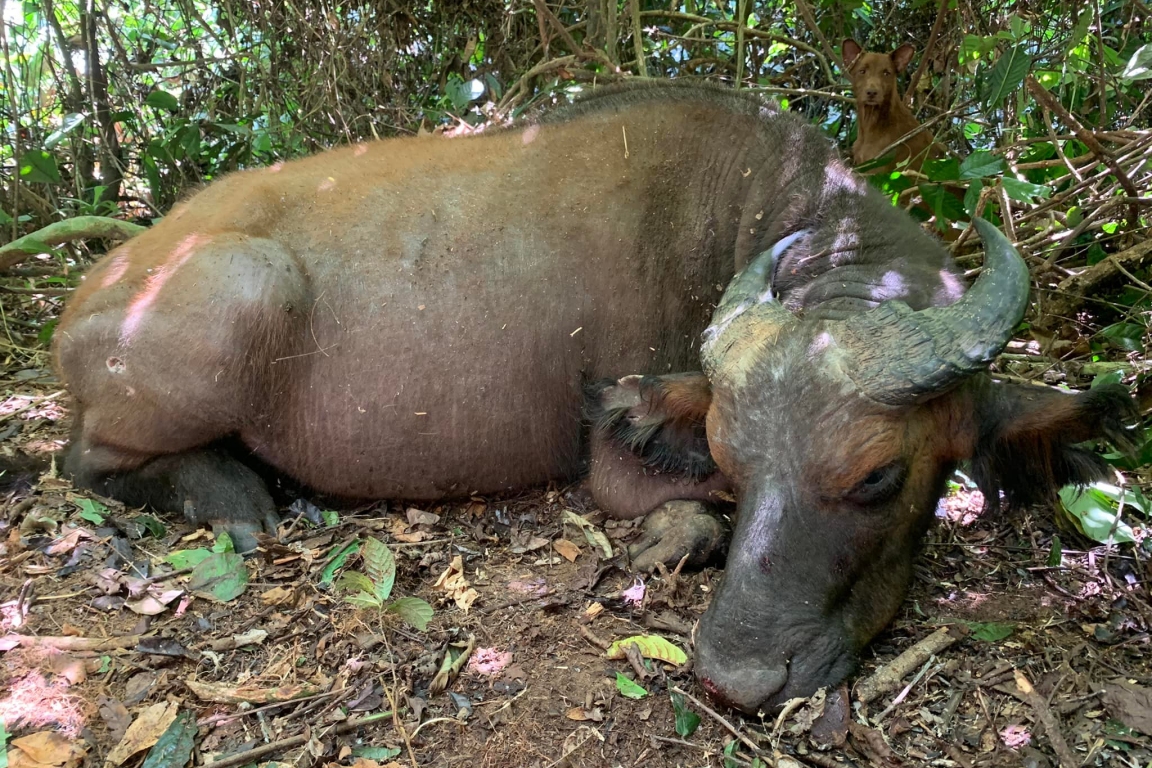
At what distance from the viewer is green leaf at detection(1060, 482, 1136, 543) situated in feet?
11.8

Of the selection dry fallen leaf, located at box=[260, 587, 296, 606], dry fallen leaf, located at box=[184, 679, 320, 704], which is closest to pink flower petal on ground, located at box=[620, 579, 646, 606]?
dry fallen leaf, located at box=[184, 679, 320, 704]

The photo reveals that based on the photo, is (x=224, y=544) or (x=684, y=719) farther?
(x=224, y=544)

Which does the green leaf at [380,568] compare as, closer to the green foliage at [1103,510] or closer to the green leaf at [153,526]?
the green leaf at [153,526]

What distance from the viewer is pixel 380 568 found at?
3246 mm

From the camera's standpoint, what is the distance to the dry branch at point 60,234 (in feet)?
16.3

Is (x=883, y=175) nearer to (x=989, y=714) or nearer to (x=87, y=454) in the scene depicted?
(x=989, y=714)

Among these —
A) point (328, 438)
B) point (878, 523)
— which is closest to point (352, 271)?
point (328, 438)

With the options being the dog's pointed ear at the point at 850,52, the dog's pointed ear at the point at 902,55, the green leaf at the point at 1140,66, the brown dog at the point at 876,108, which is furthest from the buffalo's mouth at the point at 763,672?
the dog's pointed ear at the point at 902,55

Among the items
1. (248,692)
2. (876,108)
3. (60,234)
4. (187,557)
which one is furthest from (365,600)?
(876,108)

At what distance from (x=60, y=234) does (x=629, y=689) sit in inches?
189

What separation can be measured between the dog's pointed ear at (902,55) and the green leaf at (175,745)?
7536mm

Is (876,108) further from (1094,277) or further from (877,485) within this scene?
(877,485)

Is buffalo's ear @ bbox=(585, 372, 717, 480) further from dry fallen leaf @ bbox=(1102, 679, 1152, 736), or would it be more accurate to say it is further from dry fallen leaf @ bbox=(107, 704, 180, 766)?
dry fallen leaf @ bbox=(107, 704, 180, 766)

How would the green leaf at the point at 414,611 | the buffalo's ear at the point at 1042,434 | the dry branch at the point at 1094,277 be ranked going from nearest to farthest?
the buffalo's ear at the point at 1042,434 < the green leaf at the point at 414,611 < the dry branch at the point at 1094,277
